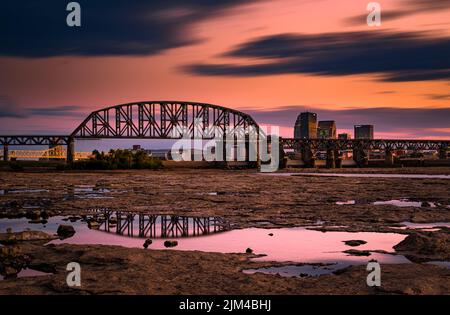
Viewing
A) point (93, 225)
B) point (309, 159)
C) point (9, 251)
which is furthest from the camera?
point (309, 159)

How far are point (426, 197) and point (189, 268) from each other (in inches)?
1104

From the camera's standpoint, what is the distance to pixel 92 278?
12.9 meters

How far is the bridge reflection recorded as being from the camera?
20953 mm

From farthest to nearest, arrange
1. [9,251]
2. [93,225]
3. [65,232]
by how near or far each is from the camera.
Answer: [93,225] → [65,232] → [9,251]

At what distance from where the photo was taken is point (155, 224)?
23.2 metres

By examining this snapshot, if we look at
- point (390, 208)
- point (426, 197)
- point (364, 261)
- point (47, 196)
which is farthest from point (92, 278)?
point (426, 197)

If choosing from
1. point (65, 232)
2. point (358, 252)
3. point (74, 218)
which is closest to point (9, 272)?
point (65, 232)

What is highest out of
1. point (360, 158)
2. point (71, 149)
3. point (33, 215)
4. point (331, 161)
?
point (71, 149)

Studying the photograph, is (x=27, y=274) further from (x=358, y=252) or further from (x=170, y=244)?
(x=358, y=252)

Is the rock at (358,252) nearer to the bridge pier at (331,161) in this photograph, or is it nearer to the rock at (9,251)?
the rock at (9,251)

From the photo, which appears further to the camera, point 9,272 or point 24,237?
point 24,237

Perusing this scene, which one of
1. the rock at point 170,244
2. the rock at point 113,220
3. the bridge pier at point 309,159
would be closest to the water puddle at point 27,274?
the rock at point 170,244
